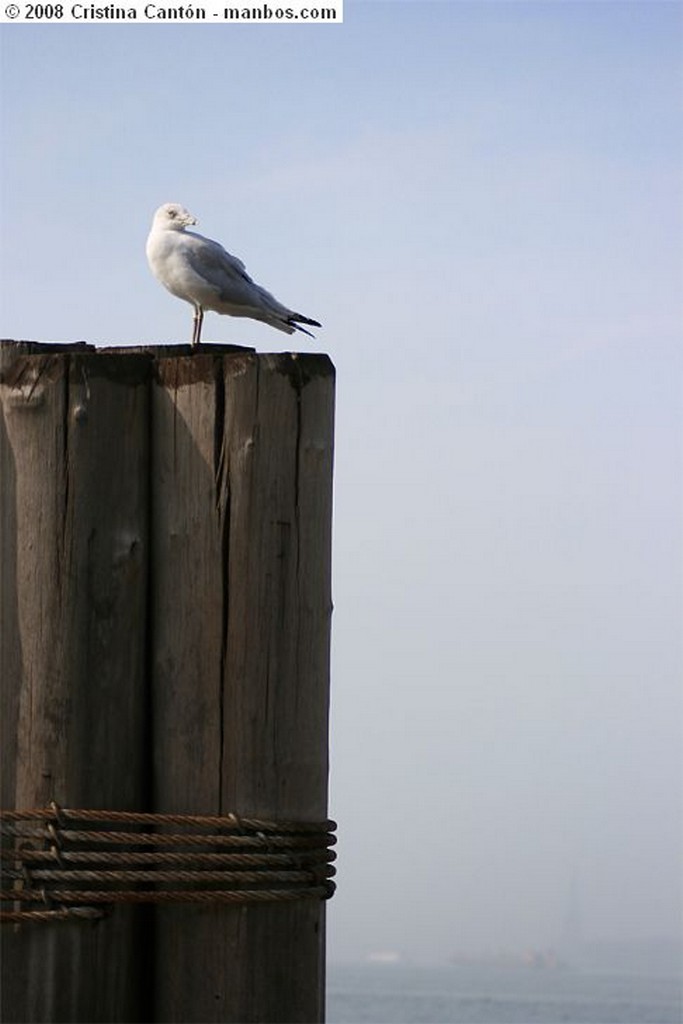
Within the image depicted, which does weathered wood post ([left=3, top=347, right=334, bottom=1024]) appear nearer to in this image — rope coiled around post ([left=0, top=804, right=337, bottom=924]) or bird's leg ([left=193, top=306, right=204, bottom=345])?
rope coiled around post ([left=0, top=804, right=337, bottom=924])

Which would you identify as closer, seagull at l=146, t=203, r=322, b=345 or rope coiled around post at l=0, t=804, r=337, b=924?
rope coiled around post at l=0, t=804, r=337, b=924

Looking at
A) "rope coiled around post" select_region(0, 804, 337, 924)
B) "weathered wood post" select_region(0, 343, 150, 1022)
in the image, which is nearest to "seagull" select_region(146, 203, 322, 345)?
"weathered wood post" select_region(0, 343, 150, 1022)

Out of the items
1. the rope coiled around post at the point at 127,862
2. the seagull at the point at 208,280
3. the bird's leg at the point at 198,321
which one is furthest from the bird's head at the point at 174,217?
the rope coiled around post at the point at 127,862

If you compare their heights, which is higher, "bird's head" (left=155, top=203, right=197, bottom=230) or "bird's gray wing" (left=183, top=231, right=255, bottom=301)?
"bird's head" (left=155, top=203, right=197, bottom=230)

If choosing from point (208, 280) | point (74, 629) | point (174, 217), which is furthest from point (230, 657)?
point (174, 217)

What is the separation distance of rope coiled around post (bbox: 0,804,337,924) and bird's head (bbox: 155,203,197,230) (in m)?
4.16

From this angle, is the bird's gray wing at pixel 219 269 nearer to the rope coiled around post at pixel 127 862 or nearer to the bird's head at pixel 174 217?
the bird's head at pixel 174 217

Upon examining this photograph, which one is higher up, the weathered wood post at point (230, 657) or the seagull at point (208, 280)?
the seagull at point (208, 280)

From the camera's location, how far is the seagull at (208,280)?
27.6 ft

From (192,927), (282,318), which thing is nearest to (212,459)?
(192,927)

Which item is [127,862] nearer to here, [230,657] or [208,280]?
[230,657]

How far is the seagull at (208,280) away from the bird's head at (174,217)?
0.04m

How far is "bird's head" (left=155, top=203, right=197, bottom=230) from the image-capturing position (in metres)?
8.96

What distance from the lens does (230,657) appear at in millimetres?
5371
